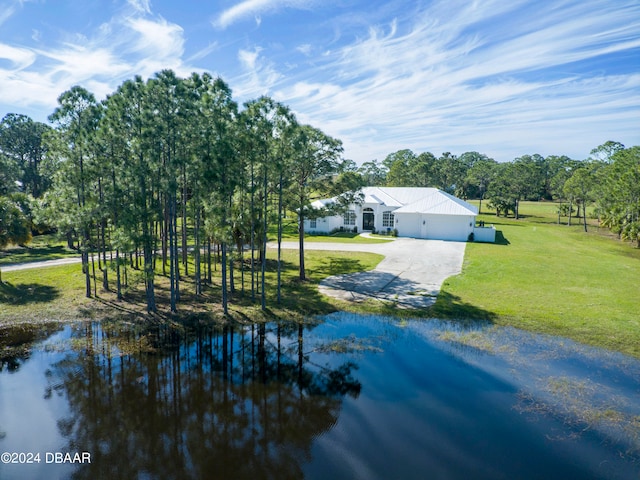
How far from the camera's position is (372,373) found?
496 inches

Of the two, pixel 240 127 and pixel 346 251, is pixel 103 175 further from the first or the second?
pixel 346 251

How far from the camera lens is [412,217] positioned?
40.8 meters

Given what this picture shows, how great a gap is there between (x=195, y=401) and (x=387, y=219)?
34941 mm

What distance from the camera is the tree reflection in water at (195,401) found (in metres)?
8.50

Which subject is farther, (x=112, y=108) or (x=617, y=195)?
(x=617, y=195)

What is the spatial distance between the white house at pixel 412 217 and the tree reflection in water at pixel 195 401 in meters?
22.7

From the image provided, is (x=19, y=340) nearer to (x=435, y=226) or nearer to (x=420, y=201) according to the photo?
(x=435, y=226)

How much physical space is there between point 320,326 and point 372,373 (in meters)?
4.47

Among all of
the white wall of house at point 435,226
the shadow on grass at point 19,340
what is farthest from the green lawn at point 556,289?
the shadow on grass at point 19,340

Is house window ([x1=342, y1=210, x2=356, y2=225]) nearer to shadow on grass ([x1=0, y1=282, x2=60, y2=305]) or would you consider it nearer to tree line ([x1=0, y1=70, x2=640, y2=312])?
tree line ([x1=0, y1=70, x2=640, y2=312])

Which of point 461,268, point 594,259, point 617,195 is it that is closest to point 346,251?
point 461,268

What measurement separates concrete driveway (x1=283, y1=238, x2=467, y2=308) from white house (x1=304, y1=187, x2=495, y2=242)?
3160mm

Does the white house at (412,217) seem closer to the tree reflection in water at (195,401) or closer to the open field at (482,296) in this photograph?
the open field at (482,296)

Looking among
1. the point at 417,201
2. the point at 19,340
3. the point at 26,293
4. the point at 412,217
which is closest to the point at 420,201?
the point at 417,201
